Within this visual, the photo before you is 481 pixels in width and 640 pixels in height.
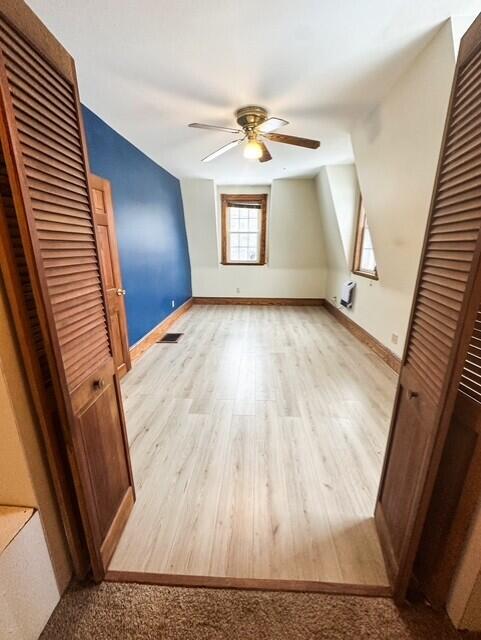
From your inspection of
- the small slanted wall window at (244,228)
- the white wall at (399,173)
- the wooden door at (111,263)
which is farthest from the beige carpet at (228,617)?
the small slanted wall window at (244,228)

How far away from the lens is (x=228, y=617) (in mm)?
1059

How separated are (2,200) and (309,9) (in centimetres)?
165

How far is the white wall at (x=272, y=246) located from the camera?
5254mm

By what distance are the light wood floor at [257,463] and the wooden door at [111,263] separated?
366 mm

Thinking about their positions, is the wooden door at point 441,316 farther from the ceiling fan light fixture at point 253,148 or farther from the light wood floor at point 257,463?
the ceiling fan light fixture at point 253,148

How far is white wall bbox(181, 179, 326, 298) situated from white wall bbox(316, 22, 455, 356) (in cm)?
121

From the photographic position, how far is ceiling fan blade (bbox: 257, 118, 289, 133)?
2072 millimetres

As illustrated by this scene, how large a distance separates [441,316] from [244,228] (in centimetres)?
540

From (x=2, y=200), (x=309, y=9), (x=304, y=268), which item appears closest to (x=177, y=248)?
(x=304, y=268)

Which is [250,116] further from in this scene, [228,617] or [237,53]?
[228,617]

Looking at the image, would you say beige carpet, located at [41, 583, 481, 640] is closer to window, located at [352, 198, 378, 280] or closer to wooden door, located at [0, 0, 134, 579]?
wooden door, located at [0, 0, 134, 579]

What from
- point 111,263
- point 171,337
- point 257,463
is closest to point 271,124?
point 111,263

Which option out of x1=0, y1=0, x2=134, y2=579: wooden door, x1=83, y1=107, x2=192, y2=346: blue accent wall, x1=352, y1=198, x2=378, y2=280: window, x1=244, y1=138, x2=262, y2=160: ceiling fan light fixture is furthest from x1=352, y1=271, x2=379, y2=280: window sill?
x1=0, y1=0, x2=134, y2=579: wooden door

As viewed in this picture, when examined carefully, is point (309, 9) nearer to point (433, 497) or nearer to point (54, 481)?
point (433, 497)
